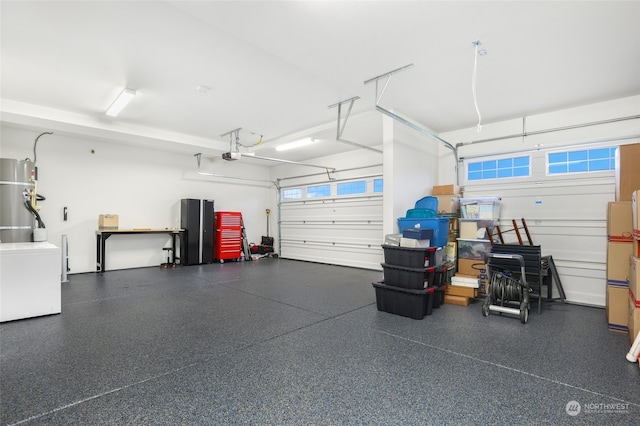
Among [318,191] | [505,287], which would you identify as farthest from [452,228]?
[318,191]

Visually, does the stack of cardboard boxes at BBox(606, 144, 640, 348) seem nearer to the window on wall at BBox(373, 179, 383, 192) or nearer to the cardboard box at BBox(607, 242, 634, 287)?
the cardboard box at BBox(607, 242, 634, 287)

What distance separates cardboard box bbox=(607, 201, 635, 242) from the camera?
3.29 metres

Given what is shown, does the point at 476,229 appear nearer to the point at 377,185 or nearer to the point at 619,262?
the point at 619,262

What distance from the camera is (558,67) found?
11.6 feet

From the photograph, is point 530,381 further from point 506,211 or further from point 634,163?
point 506,211

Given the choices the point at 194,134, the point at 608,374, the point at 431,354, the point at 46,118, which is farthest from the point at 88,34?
the point at 608,374

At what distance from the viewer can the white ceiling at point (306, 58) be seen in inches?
106

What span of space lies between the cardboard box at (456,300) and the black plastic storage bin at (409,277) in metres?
0.71

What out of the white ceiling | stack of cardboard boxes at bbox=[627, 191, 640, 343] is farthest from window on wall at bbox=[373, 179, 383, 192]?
stack of cardboard boxes at bbox=[627, 191, 640, 343]

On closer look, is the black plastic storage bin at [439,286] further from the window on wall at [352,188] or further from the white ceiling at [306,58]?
the window on wall at [352,188]

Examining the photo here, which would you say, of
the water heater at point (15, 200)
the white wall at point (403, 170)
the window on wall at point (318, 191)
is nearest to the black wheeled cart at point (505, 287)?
the white wall at point (403, 170)

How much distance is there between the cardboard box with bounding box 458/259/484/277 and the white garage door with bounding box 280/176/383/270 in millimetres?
2425

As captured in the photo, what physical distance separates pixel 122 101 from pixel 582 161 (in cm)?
715

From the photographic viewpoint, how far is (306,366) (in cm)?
240
